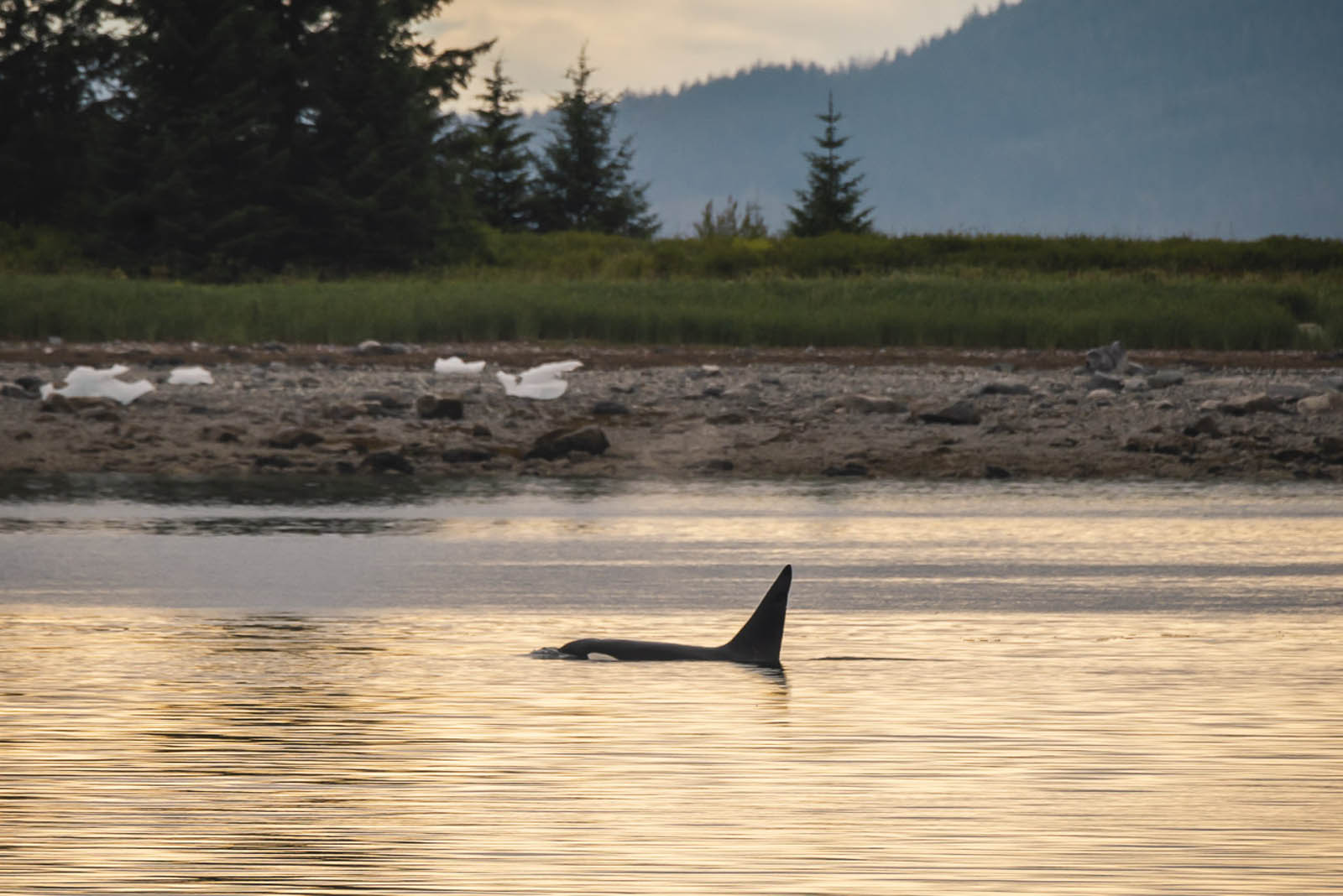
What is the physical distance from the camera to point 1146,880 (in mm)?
5613

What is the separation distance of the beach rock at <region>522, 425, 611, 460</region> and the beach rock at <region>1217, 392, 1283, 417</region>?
6.98 m

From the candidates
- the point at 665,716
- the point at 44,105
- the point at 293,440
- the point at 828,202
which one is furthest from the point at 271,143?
the point at 665,716

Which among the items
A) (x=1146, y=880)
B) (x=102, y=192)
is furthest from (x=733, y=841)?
(x=102, y=192)

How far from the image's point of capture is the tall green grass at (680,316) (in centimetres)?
3048

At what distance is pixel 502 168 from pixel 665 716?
202 feet

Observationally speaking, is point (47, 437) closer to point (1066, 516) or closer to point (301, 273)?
point (1066, 516)

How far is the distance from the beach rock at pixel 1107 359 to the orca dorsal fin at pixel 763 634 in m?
17.9

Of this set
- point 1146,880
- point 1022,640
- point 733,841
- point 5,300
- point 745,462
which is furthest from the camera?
point 5,300

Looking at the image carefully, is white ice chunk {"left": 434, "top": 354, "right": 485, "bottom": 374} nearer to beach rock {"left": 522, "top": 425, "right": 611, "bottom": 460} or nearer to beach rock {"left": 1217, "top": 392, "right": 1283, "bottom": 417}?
beach rock {"left": 522, "top": 425, "right": 611, "bottom": 460}

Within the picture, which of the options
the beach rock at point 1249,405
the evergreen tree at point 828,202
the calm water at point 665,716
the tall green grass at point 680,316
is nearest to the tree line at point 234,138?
the evergreen tree at point 828,202

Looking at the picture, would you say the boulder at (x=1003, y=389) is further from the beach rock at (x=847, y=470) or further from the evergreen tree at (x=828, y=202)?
the evergreen tree at (x=828, y=202)

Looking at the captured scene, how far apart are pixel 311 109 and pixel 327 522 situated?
34.7 m

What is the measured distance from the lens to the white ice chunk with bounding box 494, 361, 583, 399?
77.1 ft

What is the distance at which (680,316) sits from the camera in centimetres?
3091
